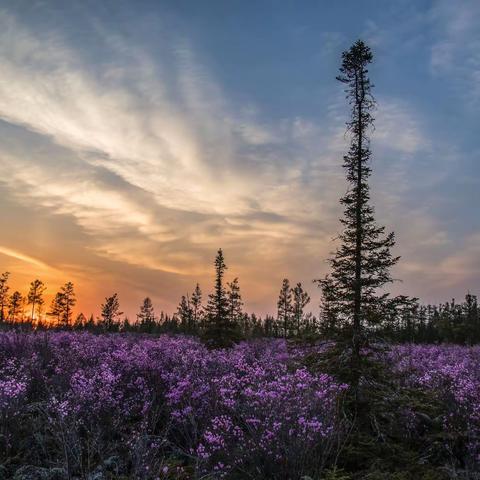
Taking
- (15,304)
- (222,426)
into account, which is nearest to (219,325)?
(222,426)

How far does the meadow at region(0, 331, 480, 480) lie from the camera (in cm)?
624

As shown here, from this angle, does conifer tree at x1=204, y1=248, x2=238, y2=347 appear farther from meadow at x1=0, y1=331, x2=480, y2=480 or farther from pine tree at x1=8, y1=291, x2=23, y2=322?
pine tree at x1=8, y1=291, x2=23, y2=322

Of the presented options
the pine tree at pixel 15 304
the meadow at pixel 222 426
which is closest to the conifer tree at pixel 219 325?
the meadow at pixel 222 426

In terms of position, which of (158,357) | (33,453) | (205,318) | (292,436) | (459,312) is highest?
(459,312)

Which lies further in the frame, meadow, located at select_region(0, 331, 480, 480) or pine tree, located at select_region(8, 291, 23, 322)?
pine tree, located at select_region(8, 291, 23, 322)

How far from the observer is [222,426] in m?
6.61

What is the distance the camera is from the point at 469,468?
683 cm

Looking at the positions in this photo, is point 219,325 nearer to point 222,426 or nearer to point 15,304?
point 222,426

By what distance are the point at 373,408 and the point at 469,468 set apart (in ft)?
7.18

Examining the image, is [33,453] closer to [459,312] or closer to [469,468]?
[469,468]

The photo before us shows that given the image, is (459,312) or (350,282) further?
(459,312)

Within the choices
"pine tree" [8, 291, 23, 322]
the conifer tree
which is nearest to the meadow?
the conifer tree

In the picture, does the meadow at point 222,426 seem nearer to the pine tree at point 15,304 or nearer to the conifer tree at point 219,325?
the conifer tree at point 219,325

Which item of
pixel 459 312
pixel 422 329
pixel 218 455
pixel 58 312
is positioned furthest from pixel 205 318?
pixel 58 312
